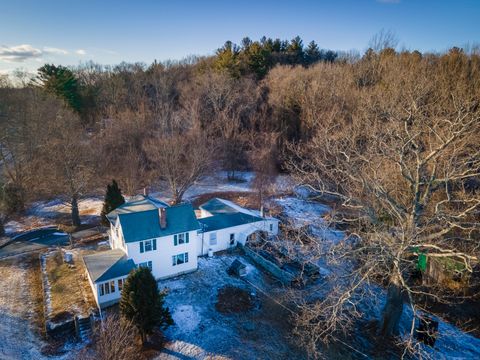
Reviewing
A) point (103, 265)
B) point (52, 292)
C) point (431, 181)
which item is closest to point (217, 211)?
point (103, 265)

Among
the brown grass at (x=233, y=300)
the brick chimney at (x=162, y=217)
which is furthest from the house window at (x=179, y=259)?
the brown grass at (x=233, y=300)

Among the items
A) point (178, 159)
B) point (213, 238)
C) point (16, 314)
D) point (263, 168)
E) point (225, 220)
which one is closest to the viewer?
point (16, 314)

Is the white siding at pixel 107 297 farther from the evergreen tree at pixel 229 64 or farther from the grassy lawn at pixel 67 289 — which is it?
the evergreen tree at pixel 229 64

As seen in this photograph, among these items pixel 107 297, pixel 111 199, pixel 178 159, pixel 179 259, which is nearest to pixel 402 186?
pixel 179 259

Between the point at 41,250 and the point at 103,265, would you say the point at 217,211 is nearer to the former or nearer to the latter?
the point at 103,265

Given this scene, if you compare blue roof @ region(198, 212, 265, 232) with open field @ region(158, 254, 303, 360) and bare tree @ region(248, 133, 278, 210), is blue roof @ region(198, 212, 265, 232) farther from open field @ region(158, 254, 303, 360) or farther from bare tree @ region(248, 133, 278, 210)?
bare tree @ region(248, 133, 278, 210)

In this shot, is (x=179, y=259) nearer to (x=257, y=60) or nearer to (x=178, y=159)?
(x=178, y=159)
